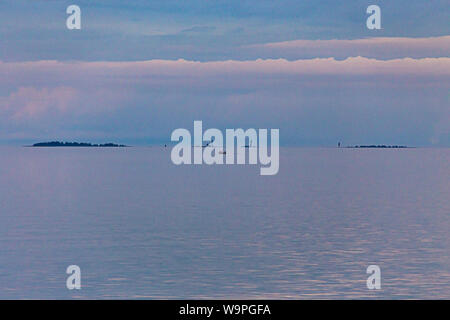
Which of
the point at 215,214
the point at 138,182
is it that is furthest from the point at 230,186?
→ the point at 215,214

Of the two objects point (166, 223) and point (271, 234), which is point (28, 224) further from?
point (271, 234)

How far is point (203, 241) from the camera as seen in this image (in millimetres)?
46812

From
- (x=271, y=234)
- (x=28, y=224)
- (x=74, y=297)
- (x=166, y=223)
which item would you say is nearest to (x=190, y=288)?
(x=74, y=297)

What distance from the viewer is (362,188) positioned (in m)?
95.1

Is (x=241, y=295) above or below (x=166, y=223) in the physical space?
below

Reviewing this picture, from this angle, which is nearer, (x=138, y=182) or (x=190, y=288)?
(x=190, y=288)

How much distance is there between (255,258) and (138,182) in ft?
225

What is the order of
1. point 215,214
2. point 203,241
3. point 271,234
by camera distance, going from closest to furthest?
point 203,241 < point 271,234 < point 215,214

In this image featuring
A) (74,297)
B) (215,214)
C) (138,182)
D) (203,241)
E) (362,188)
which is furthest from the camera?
(138,182)
